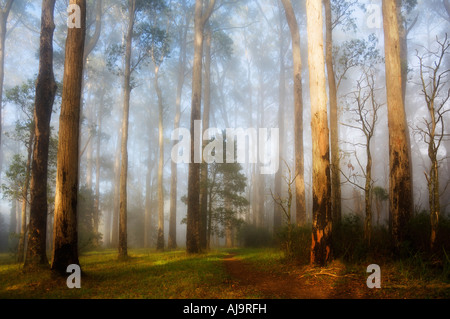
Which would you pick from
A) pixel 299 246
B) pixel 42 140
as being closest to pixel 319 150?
pixel 299 246

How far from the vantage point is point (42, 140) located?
9359 mm

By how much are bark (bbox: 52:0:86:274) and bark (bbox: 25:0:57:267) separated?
270cm

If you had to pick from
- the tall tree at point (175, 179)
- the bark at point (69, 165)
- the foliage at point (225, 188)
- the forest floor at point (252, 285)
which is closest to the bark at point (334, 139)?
the forest floor at point (252, 285)

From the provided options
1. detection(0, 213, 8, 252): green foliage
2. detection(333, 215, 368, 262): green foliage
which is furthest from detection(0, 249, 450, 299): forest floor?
detection(0, 213, 8, 252): green foliage

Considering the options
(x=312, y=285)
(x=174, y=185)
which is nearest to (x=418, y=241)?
(x=312, y=285)

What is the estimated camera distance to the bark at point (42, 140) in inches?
346

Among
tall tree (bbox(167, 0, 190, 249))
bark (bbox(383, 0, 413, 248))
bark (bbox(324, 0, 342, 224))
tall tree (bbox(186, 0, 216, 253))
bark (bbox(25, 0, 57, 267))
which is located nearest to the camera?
bark (bbox(383, 0, 413, 248))

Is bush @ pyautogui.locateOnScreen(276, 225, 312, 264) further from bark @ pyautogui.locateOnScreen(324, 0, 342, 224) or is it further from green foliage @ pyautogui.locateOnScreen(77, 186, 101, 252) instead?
green foliage @ pyautogui.locateOnScreen(77, 186, 101, 252)

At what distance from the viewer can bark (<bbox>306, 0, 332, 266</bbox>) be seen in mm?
7000

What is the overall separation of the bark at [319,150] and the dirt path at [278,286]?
3.48 ft

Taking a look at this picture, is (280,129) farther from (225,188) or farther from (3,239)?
(3,239)

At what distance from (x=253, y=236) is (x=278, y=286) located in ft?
43.9

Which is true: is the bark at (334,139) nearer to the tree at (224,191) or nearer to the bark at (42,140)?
the tree at (224,191)
